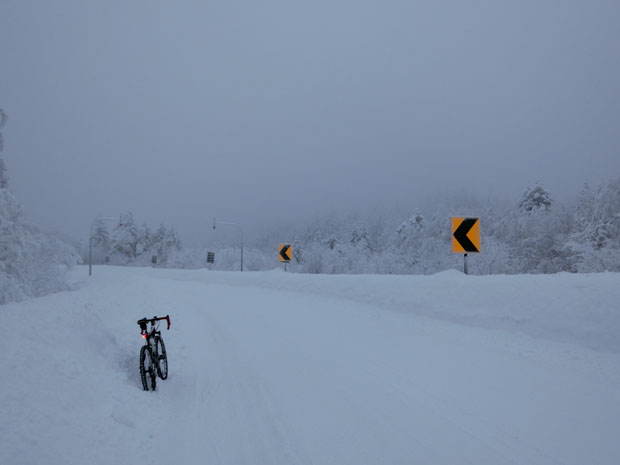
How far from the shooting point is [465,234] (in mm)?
8617

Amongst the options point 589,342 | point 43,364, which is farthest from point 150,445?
point 589,342

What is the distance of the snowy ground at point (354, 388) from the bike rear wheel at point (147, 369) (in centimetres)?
15

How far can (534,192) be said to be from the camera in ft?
126

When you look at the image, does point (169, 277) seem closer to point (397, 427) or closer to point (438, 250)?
point (438, 250)

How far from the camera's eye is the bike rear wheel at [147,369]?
16.5 ft

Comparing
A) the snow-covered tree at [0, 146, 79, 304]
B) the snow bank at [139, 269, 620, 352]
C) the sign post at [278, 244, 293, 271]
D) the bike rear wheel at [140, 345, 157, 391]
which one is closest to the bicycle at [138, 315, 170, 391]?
the bike rear wheel at [140, 345, 157, 391]

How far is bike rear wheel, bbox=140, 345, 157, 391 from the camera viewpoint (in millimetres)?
5027

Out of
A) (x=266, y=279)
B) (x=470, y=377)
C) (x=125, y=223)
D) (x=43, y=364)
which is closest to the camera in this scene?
(x=43, y=364)

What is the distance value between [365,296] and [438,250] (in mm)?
24241

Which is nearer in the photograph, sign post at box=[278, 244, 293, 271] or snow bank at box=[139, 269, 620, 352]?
snow bank at box=[139, 269, 620, 352]

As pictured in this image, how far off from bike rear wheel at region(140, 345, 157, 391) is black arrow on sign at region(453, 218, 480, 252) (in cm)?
735

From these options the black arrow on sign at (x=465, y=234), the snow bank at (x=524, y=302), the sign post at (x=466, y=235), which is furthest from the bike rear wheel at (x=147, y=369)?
the black arrow on sign at (x=465, y=234)

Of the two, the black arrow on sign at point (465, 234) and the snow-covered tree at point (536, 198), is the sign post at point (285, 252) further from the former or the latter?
the snow-covered tree at point (536, 198)

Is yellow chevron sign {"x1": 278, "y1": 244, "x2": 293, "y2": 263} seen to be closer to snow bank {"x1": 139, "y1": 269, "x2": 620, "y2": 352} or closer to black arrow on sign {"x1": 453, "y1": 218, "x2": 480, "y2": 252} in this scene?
snow bank {"x1": 139, "y1": 269, "x2": 620, "y2": 352}
